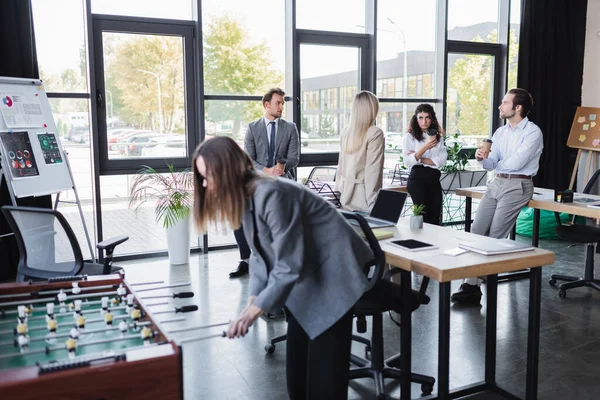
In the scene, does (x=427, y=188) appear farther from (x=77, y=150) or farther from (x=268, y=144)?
(x=77, y=150)

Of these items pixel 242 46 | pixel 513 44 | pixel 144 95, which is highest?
pixel 513 44

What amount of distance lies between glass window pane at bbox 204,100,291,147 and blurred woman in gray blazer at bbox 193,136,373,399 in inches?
160

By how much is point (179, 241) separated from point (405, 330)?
131 inches

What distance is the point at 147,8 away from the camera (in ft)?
18.8

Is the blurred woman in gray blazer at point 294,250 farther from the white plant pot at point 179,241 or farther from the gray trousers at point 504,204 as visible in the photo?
the white plant pot at point 179,241

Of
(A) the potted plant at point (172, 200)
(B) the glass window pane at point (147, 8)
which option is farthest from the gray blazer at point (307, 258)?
(B) the glass window pane at point (147, 8)

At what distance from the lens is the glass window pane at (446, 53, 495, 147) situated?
756cm

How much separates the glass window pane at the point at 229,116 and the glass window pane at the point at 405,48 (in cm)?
170

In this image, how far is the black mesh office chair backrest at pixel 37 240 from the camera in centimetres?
326

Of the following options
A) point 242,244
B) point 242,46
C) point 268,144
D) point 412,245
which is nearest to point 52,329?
point 412,245

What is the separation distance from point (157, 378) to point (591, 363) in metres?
2.84

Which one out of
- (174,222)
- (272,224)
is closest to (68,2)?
(174,222)

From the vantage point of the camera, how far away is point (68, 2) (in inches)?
212

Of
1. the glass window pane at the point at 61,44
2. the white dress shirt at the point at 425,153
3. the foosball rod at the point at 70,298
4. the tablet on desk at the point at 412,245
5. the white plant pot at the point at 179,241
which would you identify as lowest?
the white plant pot at the point at 179,241
